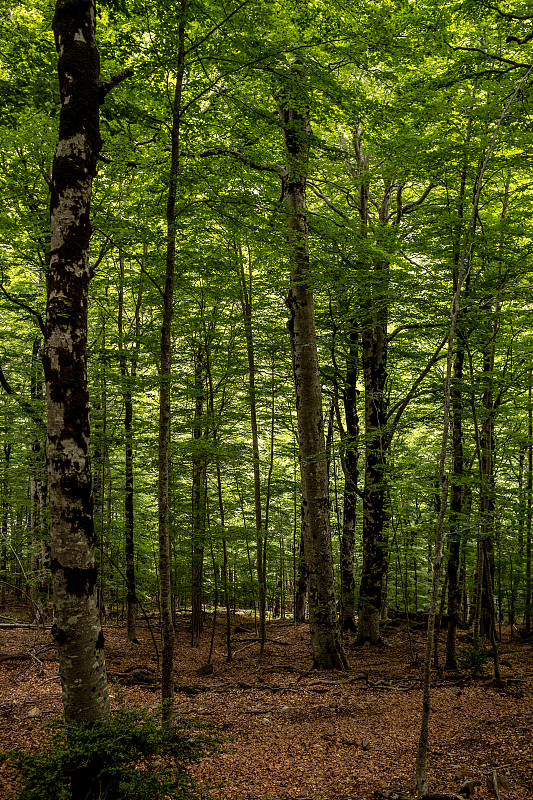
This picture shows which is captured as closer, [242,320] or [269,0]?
[269,0]

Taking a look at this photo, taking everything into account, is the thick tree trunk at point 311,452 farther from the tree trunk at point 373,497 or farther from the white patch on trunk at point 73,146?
the white patch on trunk at point 73,146

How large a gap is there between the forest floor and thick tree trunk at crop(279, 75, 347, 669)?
2.40 ft

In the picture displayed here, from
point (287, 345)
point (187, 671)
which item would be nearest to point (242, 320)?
point (287, 345)

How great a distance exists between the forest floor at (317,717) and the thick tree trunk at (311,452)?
73 cm

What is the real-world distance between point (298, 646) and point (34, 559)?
8.12m

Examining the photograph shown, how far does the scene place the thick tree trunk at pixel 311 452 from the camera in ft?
27.8

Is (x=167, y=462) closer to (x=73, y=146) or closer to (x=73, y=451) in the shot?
(x=73, y=451)

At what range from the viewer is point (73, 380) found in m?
3.77

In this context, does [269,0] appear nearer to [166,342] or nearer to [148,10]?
[148,10]

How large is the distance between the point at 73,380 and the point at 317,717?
5805 mm

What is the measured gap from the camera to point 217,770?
512 cm

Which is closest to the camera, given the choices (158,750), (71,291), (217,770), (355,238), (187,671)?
(158,750)

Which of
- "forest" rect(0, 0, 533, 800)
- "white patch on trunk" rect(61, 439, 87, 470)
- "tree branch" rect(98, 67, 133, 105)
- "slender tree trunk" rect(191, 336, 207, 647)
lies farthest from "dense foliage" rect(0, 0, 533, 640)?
"white patch on trunk" rect(61, 439, 87, 470)

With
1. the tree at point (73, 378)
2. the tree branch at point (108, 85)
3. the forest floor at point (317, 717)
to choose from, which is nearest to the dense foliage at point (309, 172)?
the tree branch at point (108, 85)
